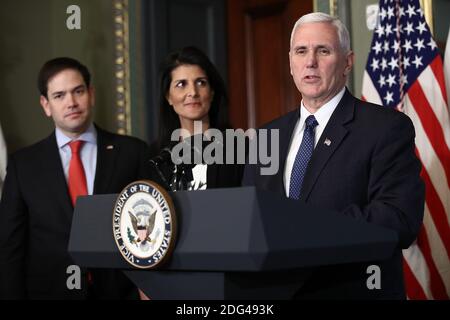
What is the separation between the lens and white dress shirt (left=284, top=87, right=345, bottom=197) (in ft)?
7.58

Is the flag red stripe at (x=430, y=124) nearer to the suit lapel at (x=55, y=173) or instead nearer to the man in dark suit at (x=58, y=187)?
the man in dark suit at (x=58, y=187)

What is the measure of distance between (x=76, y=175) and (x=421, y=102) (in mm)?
1888

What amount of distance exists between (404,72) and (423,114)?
0.93ft

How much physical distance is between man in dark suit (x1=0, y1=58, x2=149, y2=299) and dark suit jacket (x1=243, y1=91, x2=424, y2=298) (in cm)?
150

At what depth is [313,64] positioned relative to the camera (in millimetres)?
2359

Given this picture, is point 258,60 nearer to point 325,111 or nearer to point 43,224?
point 43,224

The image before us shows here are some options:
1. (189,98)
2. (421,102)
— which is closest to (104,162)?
(189,98)

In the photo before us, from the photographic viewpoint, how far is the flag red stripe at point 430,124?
12.5ft

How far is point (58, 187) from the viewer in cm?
374

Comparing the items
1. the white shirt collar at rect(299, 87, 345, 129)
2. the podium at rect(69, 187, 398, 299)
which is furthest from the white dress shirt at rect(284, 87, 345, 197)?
the podium at rect(69, 187, 398, 299)

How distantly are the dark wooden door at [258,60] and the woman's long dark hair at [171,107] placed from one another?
5.15ft

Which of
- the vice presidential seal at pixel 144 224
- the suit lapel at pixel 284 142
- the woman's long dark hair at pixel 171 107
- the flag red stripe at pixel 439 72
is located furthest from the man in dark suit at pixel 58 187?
the vice presidential seal at pixel 144 224

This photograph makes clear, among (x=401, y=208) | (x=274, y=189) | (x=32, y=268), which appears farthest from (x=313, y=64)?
(x=32, y=268)

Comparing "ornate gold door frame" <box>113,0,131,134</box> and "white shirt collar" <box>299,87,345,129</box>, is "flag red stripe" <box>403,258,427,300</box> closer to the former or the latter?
"white shirt collar" <box>299,87,345,129</box>
